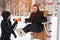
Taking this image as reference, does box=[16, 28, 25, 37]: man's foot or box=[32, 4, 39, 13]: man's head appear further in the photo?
box=[16, 28, 25, 37]: man's foot

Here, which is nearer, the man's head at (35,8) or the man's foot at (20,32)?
the man's head at (35,8)

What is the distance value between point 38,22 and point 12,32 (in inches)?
14.3

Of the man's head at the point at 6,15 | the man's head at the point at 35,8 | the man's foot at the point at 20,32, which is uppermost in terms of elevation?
the man's head at the point at 35,8

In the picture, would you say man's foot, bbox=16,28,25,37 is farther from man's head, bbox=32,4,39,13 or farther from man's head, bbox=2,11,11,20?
man's head, bbox=32,4,39,13

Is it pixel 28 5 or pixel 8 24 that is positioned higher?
pixel 28 5

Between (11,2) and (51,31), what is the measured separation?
64cm

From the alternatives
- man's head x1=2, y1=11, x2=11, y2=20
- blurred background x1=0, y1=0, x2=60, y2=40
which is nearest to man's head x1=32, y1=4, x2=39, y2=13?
blurred background x1=0, y1=0, x2=60, y2=40

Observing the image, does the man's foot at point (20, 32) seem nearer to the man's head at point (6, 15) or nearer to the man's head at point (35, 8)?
the man's head at point (6, 15)

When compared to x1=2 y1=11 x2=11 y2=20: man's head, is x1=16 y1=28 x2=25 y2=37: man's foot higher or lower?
lower

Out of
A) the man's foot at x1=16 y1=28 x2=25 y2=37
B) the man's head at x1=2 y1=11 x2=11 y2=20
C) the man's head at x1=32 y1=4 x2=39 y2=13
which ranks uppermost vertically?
the man's head at x1=32 y1=4 x2=39 y2=13

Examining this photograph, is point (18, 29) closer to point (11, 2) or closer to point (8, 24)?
point (8, 24)

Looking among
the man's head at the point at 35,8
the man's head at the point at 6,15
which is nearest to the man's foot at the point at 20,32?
the man's head at the point at 6,15

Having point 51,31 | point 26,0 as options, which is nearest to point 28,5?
point 26,0

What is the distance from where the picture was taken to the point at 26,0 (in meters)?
2.80
